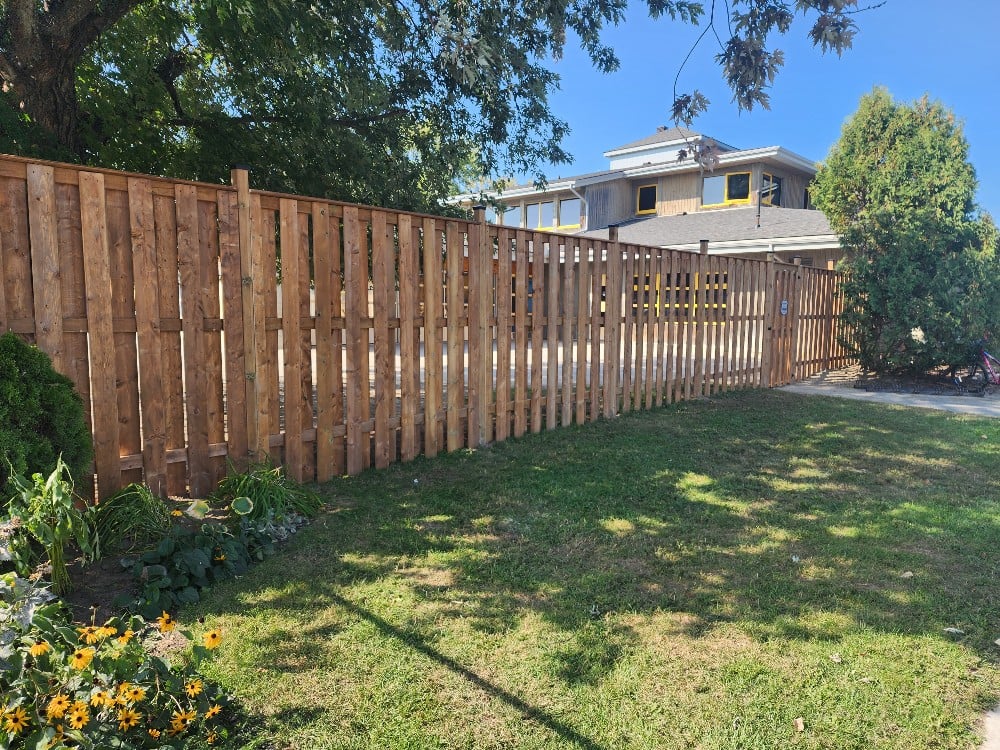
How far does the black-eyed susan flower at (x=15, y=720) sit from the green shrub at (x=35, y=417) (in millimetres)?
1532

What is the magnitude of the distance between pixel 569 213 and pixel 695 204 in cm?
488

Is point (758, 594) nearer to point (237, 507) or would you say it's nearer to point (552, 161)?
point (237, 507)

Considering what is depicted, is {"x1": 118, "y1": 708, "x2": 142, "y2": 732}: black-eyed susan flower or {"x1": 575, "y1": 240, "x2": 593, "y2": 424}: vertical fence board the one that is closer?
{"x1": 118, "y1": 708, "x2": 142, "y2": 732}: black-eyed susan flower

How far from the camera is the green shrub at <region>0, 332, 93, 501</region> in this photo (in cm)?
311

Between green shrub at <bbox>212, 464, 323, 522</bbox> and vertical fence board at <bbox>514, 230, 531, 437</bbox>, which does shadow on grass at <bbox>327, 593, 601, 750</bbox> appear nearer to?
green shrub at <bbox>212, 464, 323, 522</bbox>

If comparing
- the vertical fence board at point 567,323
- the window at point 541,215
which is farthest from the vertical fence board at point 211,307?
the window at point 541,215

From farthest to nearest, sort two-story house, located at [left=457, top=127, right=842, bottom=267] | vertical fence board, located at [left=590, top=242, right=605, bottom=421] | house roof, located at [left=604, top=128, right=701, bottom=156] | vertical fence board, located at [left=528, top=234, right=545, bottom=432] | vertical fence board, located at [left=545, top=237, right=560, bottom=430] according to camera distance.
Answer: house roof, located at [left=604, top=128, right=701, bottom=156] → two-story house, located at [left=457, top=127, right=842, bottom=267] → vertical fence board, located at [left=590, top=242, right=605, bottom=421] → vertical fence board, located at [left=545, top=237, right=560, bottom=430] → vertical fence board, located at [left=528, top=234, right=545, bottom=432]

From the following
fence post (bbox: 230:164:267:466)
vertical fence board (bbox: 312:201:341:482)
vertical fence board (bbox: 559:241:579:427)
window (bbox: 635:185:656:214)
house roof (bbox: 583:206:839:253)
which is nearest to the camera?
fence post (bbox: 230:164:267:466)

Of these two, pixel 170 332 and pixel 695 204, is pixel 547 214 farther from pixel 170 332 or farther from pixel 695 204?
pixel 170 332

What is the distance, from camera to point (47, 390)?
3.32 metres

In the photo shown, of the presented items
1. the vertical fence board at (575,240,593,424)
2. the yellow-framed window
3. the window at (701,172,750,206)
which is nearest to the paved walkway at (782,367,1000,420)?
the vertical fence board at (575,240,593,424)

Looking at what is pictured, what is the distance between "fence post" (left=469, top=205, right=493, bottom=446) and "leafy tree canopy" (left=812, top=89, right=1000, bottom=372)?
27.2 ft

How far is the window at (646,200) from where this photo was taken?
25.4 m

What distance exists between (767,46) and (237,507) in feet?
15.5
